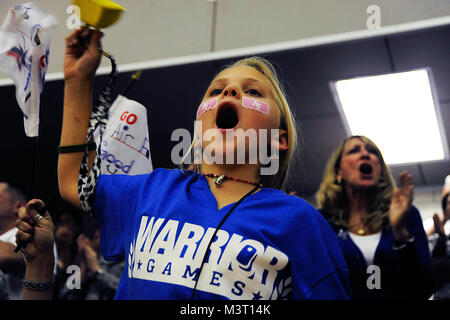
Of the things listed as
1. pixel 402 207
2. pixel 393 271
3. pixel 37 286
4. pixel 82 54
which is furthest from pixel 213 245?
pixel 402 207

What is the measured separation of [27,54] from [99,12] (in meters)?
0.41

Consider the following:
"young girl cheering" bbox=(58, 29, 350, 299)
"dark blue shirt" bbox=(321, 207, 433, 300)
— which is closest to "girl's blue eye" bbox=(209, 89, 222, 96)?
"young girl cheering" bbox=(58, 29, 350, 299)

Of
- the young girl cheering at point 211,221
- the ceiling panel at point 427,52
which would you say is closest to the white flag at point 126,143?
the young girl cheering at point 211,221

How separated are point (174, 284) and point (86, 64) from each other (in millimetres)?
433

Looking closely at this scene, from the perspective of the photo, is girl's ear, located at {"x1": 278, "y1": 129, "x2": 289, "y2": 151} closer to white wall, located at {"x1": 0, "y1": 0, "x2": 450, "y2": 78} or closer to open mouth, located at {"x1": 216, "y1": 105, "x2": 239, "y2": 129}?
open mouth, located at {"x1": 216, "y1": 105, "x2": 239, "y2": 129}

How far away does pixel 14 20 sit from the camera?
4.00 ft

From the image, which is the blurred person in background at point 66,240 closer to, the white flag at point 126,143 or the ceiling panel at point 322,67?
the white flag at point 126,143

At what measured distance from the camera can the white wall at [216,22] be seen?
187cm

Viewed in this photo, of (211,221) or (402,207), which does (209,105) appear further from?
(402,207)

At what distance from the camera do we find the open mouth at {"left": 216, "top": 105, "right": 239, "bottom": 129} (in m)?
1.01

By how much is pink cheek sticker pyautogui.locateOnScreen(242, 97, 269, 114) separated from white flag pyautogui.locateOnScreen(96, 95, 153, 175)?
38 centimetres

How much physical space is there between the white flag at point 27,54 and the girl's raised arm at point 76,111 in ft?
0.97

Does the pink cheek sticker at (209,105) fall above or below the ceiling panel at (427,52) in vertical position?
below
